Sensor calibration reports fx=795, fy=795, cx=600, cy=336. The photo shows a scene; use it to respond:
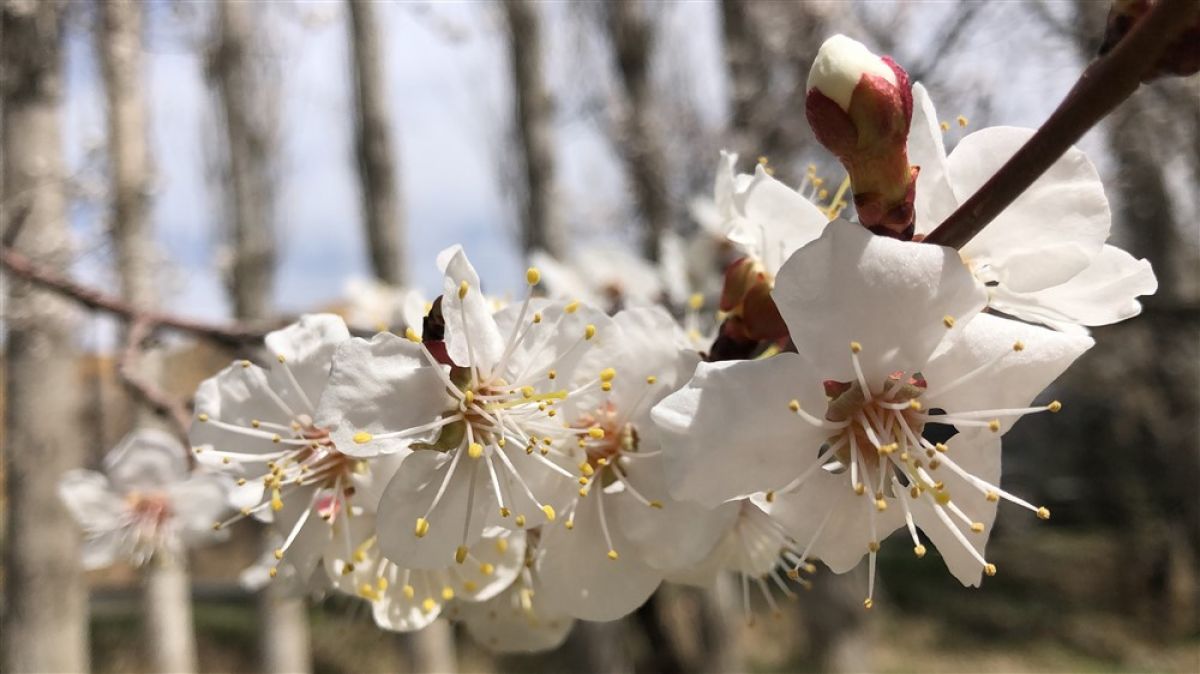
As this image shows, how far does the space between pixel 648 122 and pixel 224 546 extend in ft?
25.1

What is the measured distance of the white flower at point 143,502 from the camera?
48.4 inches

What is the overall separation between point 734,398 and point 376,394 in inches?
9.9

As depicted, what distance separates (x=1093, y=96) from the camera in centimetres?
45

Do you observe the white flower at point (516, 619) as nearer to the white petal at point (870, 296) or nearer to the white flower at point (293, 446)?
the white flower at point (293, 446)

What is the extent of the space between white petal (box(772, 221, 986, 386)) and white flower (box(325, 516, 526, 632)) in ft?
1.08

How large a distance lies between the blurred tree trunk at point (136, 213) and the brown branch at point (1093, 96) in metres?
2.49

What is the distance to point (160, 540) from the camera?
4.11 ft

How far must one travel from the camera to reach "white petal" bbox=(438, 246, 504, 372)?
0.56m

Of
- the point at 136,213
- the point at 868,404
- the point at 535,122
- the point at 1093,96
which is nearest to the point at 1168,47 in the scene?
the point at 1093,96

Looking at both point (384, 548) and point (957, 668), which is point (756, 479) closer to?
point (384, 548)

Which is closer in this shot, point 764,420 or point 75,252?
point 764,420

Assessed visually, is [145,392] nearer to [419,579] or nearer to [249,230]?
[419,579]

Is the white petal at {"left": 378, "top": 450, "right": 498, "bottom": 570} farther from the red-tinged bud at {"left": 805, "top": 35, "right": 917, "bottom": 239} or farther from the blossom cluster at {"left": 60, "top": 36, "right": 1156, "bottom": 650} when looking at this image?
the red-tinged bud at {"left": 805, "top": 35, "right": 917, "bottom": 239}

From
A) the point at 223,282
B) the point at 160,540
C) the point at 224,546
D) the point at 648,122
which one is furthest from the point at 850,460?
the point at 224,546
